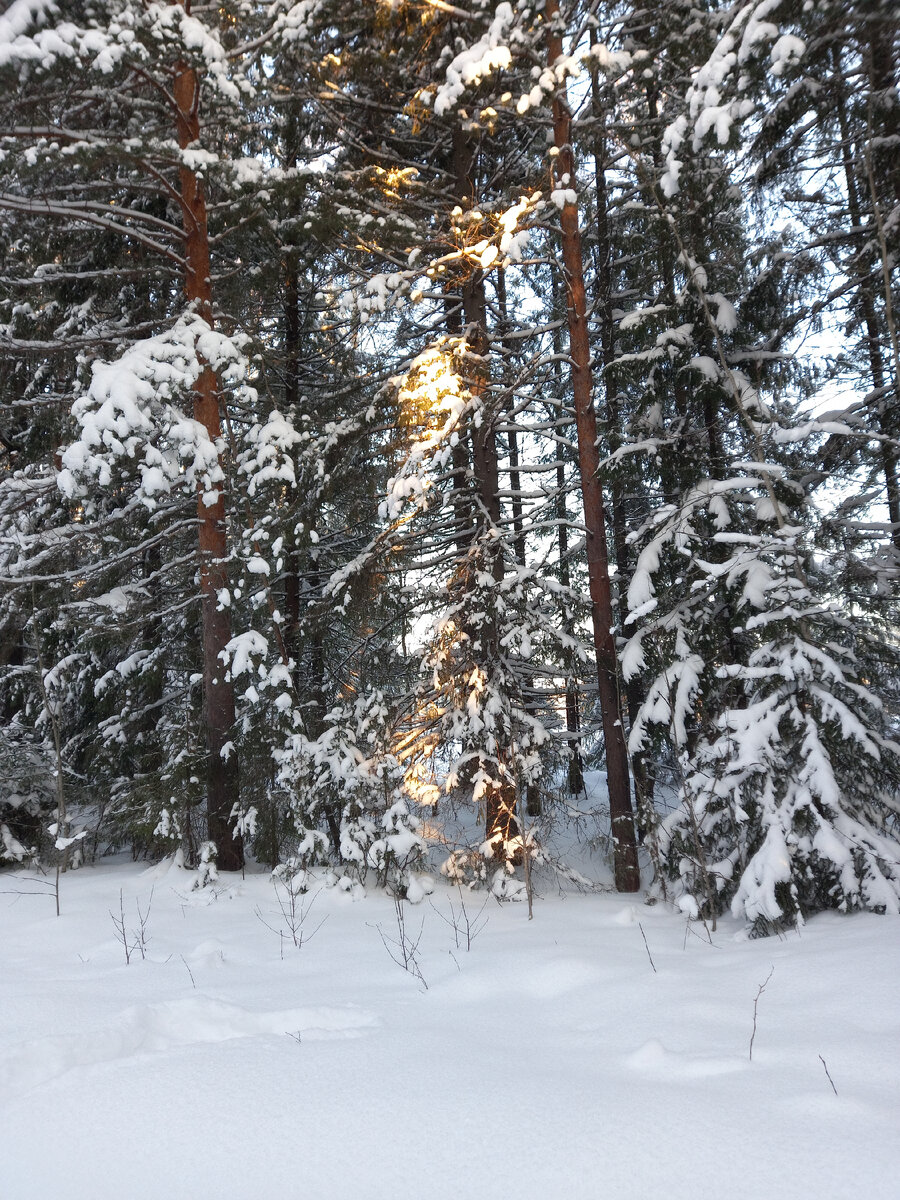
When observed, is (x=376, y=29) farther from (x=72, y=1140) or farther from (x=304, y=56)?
(x=72, y=1140)

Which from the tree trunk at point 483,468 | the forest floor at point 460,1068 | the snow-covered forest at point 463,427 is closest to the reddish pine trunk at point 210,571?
the snow-covered forest at point 463,427

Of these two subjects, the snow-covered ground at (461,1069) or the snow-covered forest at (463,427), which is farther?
the snow-covered forest at (463,427)

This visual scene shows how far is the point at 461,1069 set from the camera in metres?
3.31

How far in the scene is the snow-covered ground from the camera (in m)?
2.50

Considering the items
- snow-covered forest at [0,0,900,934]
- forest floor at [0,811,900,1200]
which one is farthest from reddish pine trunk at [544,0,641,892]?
forest floor at [0,811,900,1200]

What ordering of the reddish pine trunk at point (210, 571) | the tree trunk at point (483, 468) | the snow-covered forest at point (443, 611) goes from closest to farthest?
the snow-covered forest at point (443, 611)
the tree trunk at point (483, 468)
the reddish pine trunk at point (210, 571)

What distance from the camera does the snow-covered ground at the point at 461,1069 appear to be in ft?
8.20

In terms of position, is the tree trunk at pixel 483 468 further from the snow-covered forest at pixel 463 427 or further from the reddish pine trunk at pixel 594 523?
the reddish pine trunk at pixel 594 523

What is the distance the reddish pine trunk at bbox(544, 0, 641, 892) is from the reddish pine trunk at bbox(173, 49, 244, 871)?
4.28 metres

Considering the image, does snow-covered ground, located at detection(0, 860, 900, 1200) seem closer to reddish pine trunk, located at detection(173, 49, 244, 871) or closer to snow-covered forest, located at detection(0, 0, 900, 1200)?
snow-covered forest, located at detection(0, 0, 900, 1200)

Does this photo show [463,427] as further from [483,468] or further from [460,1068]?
[460,1068]

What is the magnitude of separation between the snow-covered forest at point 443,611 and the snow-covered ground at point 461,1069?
25 mm

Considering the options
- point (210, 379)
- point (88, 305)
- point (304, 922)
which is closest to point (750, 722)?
point (304, 922)

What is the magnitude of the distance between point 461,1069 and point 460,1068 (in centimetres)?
1
